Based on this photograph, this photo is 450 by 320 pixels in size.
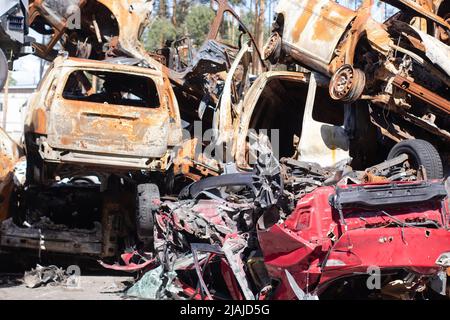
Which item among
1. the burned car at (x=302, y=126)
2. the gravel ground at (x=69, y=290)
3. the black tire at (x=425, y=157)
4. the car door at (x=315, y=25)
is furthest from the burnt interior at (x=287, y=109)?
the gravel ground at (x=69, y=290)

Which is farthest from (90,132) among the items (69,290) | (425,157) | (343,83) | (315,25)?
(425,157)

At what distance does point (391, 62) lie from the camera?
7.35 m

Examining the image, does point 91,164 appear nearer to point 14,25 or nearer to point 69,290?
point 69,290

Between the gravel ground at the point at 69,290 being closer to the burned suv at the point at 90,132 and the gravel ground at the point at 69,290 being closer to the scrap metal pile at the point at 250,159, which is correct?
the scrap metal pile at the point at 250,159

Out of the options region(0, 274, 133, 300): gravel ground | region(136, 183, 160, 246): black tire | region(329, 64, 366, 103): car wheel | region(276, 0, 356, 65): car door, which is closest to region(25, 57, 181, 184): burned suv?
region(136, 183, 160, 246): black tire

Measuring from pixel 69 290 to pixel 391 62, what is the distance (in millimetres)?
4273

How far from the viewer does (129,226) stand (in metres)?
8.82

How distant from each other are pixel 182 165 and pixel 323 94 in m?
1.98

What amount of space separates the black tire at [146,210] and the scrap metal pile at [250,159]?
2 centimetres

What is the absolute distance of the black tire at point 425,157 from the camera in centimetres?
667

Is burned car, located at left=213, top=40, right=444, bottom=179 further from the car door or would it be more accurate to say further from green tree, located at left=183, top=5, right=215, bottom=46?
green tree, located at left=183, top=5, right=215, bottom=46

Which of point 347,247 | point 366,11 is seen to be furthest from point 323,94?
point 347,247

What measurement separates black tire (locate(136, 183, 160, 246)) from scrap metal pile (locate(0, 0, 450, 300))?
0.9 inches
